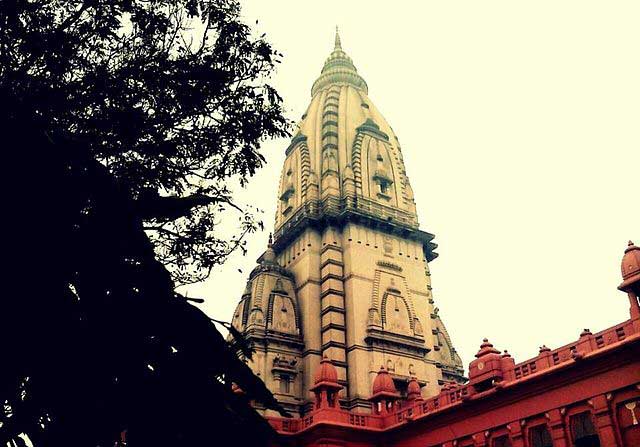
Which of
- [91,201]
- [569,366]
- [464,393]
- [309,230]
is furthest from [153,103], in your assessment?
[309,230]

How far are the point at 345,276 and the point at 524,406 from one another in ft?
44.1

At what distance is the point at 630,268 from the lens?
16875mm

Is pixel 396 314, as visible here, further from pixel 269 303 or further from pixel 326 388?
pixel 326 388

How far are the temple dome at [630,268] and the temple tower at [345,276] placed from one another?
1349cm

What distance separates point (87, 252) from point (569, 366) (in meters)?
15.7

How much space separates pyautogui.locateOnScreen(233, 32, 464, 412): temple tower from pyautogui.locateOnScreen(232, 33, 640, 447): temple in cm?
8

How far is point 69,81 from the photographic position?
8.33 metres

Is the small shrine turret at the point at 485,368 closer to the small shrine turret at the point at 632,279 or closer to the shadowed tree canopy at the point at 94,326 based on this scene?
the small shrine turret at the point at 632,279

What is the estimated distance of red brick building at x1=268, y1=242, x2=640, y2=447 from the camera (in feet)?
54.1

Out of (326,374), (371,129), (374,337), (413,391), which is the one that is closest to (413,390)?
(413,391)

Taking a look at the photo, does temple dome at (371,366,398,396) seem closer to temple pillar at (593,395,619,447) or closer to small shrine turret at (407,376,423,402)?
small shrine turret at (407,376,423,402)

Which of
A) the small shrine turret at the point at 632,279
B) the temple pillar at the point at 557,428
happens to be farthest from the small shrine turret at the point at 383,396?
the small shrine turret at the point at 632,279

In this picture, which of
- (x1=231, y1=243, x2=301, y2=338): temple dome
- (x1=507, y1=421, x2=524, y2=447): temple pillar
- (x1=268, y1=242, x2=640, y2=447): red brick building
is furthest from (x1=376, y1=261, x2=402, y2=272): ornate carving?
(x1=507, y1=421, x2=524, y2=447): temple pillar

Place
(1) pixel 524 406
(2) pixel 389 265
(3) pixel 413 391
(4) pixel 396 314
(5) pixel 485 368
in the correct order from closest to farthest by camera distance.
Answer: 1. (1) pixel 524 406
2. (5) pixel 485 368
3. (3) pixel 413 391
4. (4) pixel 396 314
5. (2) pixel 389 265
